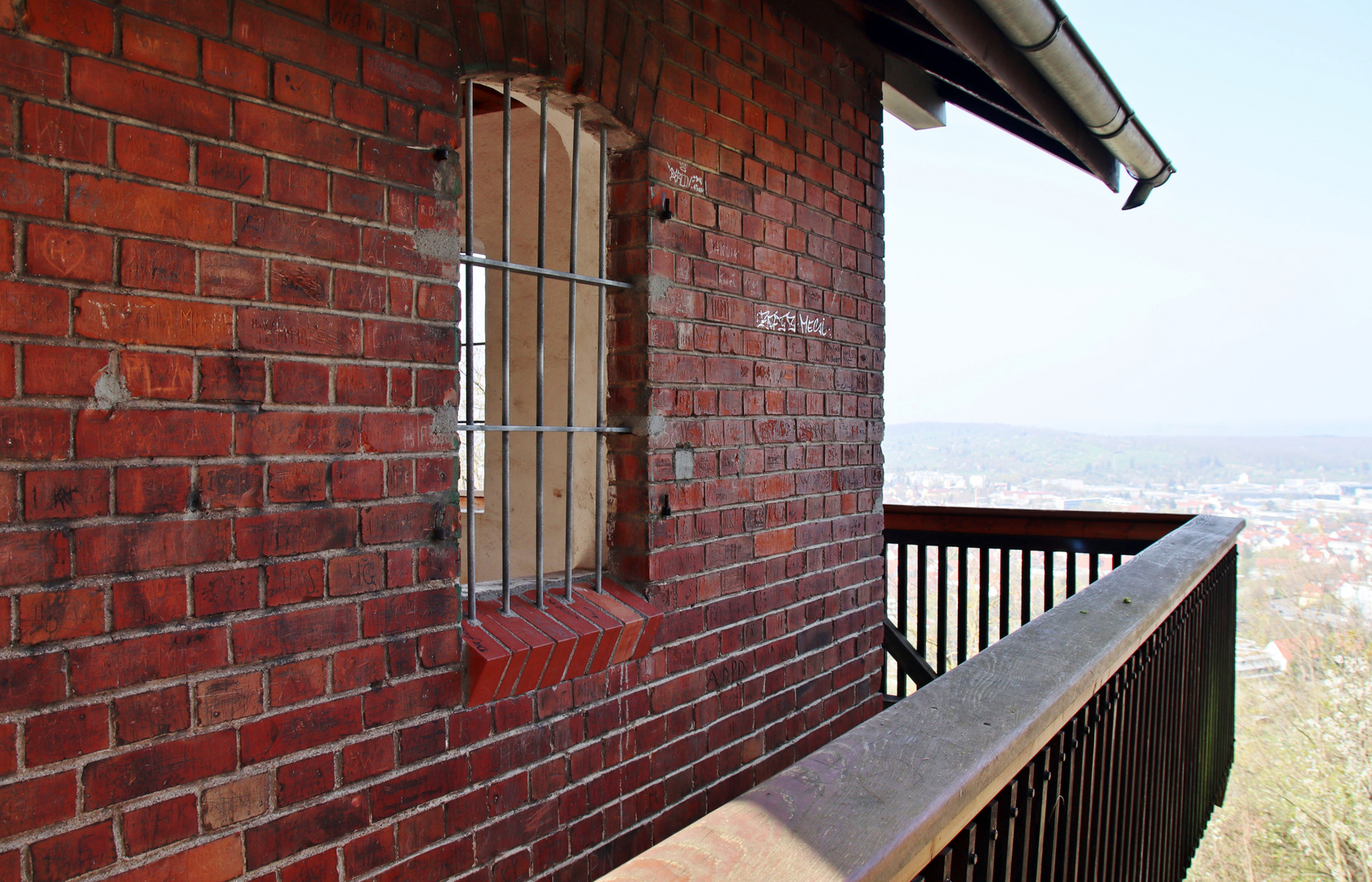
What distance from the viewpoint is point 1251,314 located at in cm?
1875

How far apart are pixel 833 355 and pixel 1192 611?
1482 mm

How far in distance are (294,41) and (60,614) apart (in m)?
1.02

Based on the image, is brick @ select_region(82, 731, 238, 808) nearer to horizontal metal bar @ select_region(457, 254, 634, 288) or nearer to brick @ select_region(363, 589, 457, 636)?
brick @ select_region(363, 589, 457, 636)

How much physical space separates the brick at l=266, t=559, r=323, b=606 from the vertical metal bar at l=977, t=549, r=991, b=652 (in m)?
3.21

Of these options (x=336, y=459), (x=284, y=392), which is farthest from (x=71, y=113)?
(x=336, y=459)

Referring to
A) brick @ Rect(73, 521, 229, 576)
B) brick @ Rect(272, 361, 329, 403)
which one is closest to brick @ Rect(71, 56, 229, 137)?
brick @ Rect(272, 361, 329, 403)

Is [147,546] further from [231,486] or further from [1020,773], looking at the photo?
[1020,773]

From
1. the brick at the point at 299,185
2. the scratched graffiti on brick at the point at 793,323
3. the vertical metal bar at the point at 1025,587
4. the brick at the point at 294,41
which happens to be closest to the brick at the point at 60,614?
the brick at the point at 299,185

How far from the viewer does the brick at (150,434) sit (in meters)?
1.14

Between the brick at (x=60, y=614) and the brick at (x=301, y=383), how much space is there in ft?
1.23

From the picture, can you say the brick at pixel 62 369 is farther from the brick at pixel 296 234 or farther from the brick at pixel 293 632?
the brick at pixel 293 632

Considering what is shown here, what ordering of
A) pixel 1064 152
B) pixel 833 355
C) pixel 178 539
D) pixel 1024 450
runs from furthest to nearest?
pixel 1024 450, pixel 1064 152, pixel 833 355, pixel 178 539

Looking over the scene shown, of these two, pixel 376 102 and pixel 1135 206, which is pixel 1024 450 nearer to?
pixel 1135 206

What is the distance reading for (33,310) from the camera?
109cm
